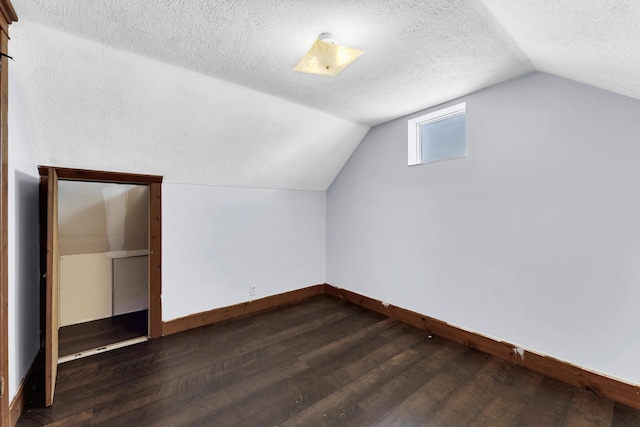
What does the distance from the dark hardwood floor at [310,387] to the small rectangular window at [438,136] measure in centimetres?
188

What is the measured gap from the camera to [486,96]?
2.36 metres

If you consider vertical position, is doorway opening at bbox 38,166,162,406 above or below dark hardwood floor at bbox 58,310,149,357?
above

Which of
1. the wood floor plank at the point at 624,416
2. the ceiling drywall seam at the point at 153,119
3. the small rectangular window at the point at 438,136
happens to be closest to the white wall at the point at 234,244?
the ceiling drywall seam at the point at 153,119

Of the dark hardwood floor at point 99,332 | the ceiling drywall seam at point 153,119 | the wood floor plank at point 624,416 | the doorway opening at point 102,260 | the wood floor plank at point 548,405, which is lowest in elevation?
the dark hardwood floor at point 99,332

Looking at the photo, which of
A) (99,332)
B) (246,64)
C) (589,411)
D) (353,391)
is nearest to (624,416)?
(589,411)

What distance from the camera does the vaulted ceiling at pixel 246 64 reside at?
1.35 m

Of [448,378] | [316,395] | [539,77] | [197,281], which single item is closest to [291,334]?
[316,395]

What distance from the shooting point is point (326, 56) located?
171cm

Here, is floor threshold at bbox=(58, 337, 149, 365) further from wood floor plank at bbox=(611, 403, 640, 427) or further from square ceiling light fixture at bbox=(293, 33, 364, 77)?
wood floor plank at bbox=(611, 403, 640, 427)

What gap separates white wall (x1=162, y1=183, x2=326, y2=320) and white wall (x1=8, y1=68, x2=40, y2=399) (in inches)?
35.2

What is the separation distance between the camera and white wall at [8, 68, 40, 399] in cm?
155

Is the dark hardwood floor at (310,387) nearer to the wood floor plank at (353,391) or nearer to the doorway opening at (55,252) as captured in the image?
the wood floor plank at (353,391)

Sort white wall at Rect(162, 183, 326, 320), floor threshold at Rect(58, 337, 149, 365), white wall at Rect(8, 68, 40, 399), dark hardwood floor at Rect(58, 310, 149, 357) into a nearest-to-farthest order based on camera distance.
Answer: white wall at Rect(8, 68, 40, 399), floor threshold at Rect(58, 337, 149, 365), dark hardwood floor at Rect(58, 310, 149, 357), white wall at Rect(162, 183, 326, 320)

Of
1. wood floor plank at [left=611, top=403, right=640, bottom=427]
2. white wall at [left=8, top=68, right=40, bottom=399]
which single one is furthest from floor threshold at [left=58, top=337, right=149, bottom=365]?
wood floor plank at [left=611, top=403, right=640, bottom=427]
